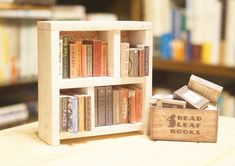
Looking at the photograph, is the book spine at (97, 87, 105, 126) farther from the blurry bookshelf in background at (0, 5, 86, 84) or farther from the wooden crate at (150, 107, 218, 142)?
the blurry bookshelf in background at (0, 5, 86, 84)

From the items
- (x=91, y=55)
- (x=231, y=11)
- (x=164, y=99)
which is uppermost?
(x=231, y=11)

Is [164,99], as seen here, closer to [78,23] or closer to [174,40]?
[78,23]

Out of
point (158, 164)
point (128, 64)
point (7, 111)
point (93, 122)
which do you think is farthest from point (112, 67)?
point (7, 111)

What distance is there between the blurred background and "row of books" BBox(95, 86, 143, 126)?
0.98 metres

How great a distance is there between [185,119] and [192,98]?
5cm

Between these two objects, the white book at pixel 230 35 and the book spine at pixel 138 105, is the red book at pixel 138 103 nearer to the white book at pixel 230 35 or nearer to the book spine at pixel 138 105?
the book spine at pixel 138 105

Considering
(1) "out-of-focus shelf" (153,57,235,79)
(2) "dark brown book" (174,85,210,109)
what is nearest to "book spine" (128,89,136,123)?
(2) "dark brown book" (174,85,210,109)

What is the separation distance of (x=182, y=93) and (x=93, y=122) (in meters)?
0.23

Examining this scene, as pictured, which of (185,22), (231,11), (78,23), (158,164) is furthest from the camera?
(185,22)

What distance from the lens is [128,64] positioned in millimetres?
1060

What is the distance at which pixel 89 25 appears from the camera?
101 centimetres

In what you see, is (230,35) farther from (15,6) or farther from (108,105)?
(108,105)

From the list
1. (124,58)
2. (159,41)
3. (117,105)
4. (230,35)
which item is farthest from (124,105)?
(159,41)

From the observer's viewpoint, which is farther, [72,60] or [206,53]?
[206,53]
